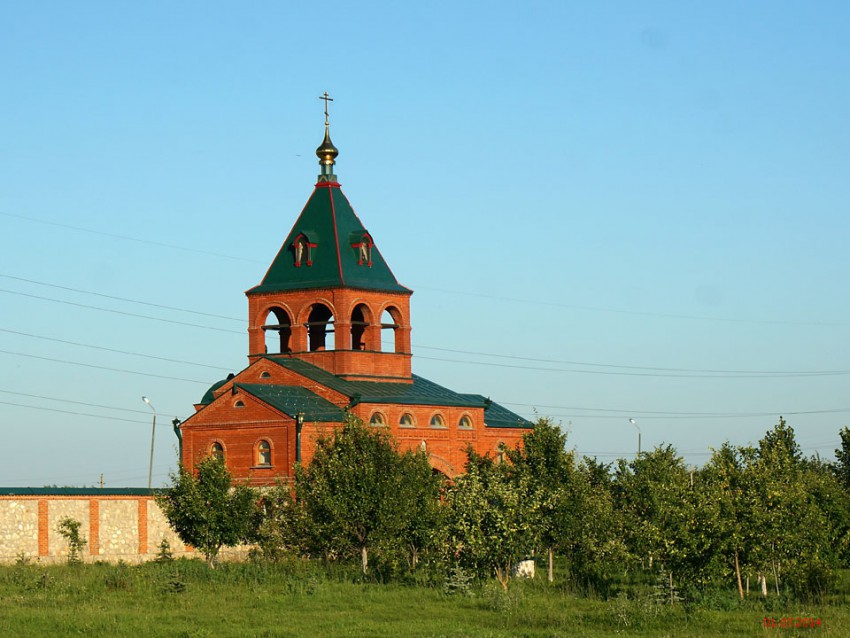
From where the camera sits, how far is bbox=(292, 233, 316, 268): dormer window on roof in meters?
62.1

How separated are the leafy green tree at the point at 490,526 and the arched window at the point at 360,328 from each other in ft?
69.2

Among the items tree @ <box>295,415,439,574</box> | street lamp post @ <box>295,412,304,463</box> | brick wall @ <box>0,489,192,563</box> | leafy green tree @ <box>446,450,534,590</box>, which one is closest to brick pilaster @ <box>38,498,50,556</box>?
brick wall @ <box>0,489,192,563</box>

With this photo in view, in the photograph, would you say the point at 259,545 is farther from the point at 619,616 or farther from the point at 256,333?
the point at 619,616

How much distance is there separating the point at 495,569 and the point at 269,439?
16.6m

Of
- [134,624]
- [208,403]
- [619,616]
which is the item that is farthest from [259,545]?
[619,616]

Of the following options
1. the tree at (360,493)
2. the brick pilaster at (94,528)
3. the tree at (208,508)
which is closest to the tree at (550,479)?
the tree at (360,493)

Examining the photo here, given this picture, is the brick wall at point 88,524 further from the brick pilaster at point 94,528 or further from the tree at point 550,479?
the tree at point 550,479

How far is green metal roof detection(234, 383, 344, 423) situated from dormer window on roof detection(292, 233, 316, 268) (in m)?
6.80

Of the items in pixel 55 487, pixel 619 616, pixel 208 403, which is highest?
pixel 208 403

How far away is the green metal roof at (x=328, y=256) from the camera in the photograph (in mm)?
61594

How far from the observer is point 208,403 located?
61.2 metres

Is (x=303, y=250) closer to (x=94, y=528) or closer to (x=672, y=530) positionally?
(x=94, y=528)

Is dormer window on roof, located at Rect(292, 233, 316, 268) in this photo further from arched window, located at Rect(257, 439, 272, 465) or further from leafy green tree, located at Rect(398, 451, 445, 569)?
leafy green tree, located at Rect(398, 451, 445, 569)

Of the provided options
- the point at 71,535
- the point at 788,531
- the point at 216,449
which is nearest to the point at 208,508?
the point at 71,535
